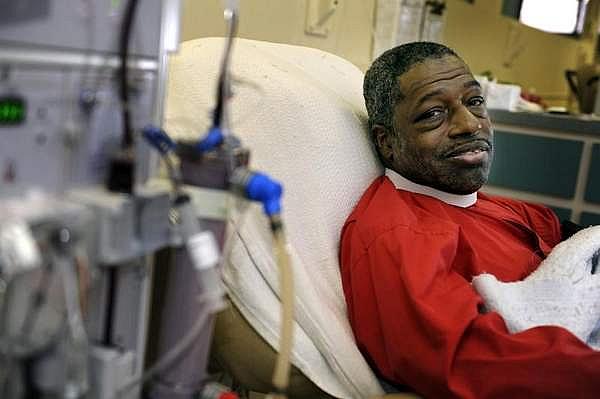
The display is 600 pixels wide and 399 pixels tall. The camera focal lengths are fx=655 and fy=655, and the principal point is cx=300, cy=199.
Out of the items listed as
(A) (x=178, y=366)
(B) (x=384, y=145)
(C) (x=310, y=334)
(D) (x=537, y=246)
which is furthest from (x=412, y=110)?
(A) (x=178, y=366)

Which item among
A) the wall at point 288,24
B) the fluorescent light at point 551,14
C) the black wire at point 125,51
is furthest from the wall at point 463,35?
the black wire at point 125,51

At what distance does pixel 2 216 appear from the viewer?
1.63 feet

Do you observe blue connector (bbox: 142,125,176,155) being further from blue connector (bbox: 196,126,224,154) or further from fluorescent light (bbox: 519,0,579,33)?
fluorescent light (bbox: 519,0,579,33)

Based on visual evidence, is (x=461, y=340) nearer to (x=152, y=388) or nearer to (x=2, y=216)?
(x=152, y=388)

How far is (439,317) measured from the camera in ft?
2.87

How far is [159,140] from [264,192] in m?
0.11

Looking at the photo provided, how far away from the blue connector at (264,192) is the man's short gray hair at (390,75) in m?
0.64

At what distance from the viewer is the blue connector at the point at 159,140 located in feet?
2.09

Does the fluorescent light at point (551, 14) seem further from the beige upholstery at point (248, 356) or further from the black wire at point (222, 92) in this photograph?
the black wire at point (222, 92)

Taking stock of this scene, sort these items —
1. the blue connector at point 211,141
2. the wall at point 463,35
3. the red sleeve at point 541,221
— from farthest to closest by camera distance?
1. the wall at point 463,35
2. the red sleeve at point 541,221
3. the blue connector at point 211,141

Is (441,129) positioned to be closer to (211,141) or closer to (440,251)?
(440,251)

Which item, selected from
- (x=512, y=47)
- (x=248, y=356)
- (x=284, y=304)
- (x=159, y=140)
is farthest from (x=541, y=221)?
(x=512, y=47)

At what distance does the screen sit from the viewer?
8.55ft

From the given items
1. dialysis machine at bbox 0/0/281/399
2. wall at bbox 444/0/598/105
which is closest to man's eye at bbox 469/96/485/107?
dialysis machine at bbox 0/0/281/399
